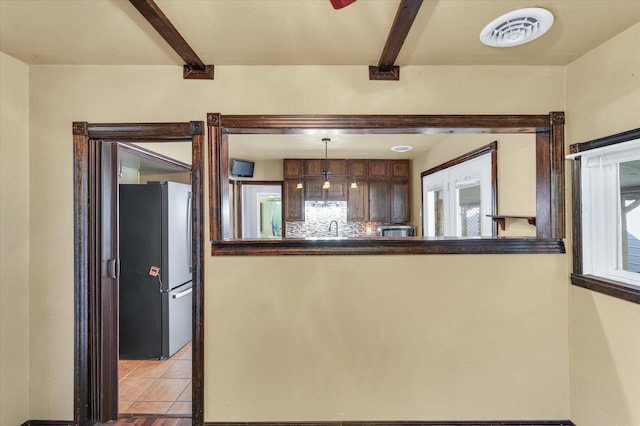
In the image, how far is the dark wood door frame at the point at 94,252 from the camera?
1957 millimetres

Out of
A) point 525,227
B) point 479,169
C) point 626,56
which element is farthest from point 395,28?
point 479,169

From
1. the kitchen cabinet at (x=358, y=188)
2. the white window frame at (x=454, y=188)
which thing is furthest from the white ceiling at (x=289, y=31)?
the kitchen cabinet at (x=358, y=188)

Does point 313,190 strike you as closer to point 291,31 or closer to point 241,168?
point 241,168

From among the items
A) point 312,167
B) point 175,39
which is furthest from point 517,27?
point 312,167

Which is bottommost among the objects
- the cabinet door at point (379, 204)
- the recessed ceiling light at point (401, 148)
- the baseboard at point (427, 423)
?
the baseboard at point (427, 423)

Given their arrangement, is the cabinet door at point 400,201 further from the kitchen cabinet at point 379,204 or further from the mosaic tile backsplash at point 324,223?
the mosaic tile backsplash at point 324,223

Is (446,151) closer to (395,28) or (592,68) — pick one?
(592,68)

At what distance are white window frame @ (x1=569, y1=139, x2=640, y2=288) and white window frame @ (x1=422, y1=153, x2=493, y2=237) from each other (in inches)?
29.2

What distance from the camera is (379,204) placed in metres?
5.23

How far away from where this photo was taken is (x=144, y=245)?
3.16 m

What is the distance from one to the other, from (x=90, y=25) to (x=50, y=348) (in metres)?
1.88

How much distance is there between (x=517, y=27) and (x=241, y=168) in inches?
165

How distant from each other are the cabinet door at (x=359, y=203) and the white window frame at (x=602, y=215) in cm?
343

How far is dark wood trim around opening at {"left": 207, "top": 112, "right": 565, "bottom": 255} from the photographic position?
1956mm
